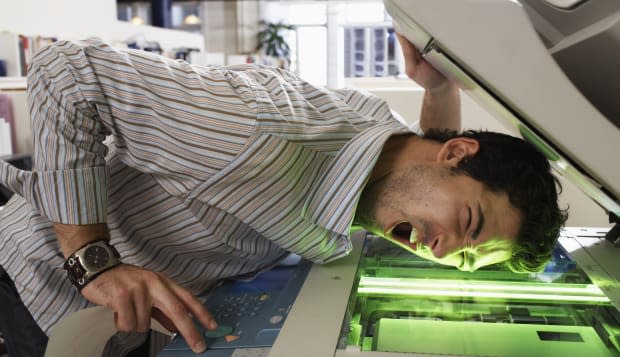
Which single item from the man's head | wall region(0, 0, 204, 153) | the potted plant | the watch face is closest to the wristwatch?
the watch face

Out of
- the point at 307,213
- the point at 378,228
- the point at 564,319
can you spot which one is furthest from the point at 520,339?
the point at 307,213

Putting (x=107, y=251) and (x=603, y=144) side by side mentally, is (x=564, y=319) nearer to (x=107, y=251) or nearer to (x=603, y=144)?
(x=603, y=144)

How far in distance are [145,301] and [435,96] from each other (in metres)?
0.87

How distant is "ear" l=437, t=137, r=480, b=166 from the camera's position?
1.06m

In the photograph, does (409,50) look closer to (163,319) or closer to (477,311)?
(477,311)

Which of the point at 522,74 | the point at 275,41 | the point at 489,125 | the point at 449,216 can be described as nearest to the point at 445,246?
the point at 449,216

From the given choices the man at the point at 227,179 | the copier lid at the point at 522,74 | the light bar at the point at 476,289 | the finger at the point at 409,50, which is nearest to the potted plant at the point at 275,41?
the finger at the point at 409,50

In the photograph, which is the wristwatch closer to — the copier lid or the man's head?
the man's head

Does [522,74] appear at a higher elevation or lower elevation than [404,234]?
higher

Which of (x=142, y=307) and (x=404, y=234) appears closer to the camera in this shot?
(x=142, y=307)

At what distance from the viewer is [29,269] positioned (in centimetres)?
125

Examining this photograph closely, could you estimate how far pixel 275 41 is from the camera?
36.3 feet

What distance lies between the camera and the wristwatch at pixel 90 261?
99cm

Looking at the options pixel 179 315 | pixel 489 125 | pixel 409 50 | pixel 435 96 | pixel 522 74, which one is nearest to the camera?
pixel 522 74
